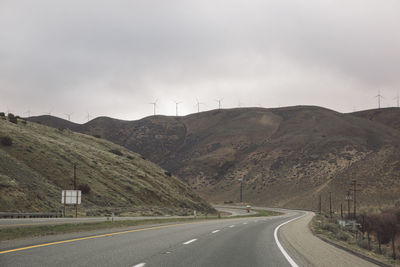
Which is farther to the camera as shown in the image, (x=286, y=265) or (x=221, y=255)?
(x=221, y=255)

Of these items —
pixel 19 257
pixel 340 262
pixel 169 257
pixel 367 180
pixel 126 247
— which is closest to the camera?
pixel 19 257

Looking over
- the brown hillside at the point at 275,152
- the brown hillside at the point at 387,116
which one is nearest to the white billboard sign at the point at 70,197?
the brown hillside at the point at 275,152

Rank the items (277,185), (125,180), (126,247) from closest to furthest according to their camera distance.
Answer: (126,247) → (125,180) → (277,185)

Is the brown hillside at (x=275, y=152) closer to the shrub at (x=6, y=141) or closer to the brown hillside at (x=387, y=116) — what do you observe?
the brown hillside at (x=387, y=116)

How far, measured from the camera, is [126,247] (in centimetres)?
1185

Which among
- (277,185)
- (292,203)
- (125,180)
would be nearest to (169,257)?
(125,180)

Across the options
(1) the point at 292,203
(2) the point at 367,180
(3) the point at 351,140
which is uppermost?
(3) the point at 351,140

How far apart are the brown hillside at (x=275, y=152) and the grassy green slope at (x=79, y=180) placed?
42.6m

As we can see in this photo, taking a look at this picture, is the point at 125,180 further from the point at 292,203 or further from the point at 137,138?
the point at 137,138

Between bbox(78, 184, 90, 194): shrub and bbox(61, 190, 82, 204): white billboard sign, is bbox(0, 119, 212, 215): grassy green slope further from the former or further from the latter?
bbox(61, 190, 82, 204): white billboard sign

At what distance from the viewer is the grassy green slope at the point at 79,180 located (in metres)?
40.3

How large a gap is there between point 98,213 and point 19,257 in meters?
33.9

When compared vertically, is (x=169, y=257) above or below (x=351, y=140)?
below

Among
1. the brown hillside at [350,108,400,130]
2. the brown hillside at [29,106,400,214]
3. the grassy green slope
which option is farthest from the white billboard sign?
the brown hillside at [350,108,400,130]
